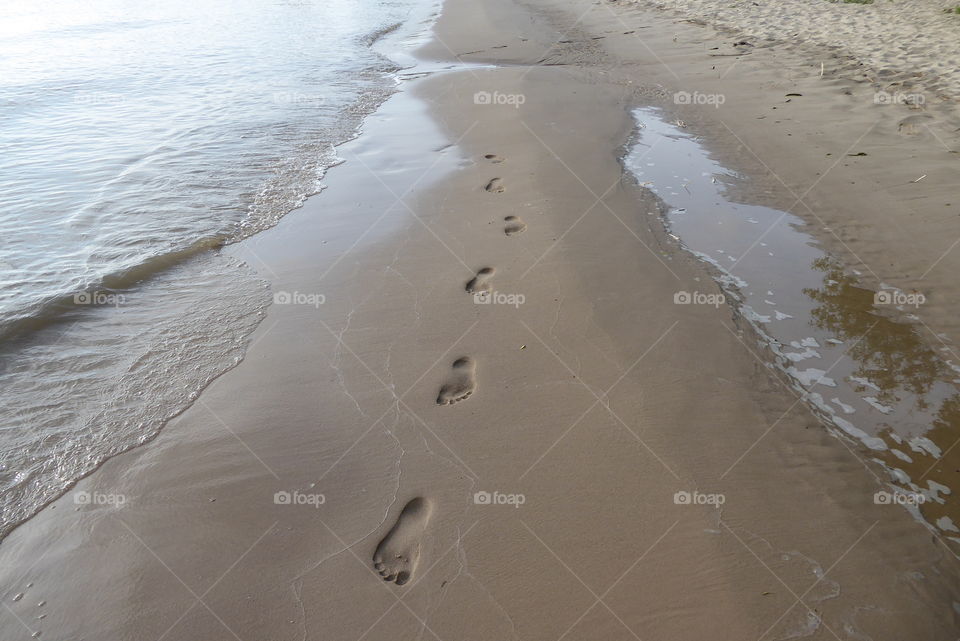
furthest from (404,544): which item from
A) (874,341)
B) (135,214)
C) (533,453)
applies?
(135,214)

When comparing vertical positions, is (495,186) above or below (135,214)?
above

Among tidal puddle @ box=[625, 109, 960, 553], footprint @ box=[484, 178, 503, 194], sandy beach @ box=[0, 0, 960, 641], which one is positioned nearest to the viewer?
sandy beach @ box=[0, 0, 960, 641]

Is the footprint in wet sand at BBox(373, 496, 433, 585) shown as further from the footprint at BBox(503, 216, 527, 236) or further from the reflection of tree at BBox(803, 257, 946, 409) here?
the footprint at BBox(503, 216, 527, 236)

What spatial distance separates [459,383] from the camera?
381 centimetres

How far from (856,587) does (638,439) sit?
3.82ft

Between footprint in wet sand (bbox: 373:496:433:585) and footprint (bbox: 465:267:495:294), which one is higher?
footprint in wet sand (bbox: 373:496:433:585)

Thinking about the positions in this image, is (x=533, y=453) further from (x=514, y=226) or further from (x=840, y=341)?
(x=514, y=226)

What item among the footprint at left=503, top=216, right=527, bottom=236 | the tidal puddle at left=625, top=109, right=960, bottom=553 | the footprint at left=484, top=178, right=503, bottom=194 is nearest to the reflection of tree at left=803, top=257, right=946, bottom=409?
the tidal puddle at left=625, top=109, right=960, bottom=553

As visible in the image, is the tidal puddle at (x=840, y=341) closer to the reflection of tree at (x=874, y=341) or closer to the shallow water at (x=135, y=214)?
the reflection of tree at (x=874, y=341)

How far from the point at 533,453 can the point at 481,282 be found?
191 cm

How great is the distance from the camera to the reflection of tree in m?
3.73

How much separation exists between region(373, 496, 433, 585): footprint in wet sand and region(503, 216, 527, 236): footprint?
3108mm

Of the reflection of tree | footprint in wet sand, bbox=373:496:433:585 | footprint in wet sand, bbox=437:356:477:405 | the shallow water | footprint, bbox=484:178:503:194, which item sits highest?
the reflection of tree

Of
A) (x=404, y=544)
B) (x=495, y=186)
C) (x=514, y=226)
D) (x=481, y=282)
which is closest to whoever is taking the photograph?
(x=404, y=544)
